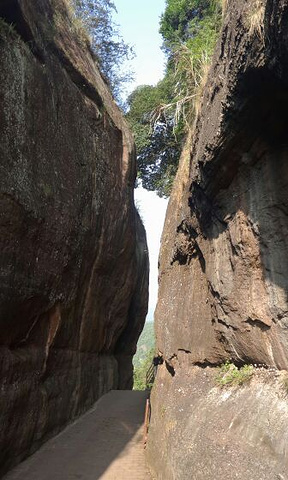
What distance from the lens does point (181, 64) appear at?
8242 mm

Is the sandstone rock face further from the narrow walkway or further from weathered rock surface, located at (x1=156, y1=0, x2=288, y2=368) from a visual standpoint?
weathered rock surface, located at (x1=156, y1=0, x2=288, y2=368)

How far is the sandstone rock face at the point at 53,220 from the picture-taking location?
779 cm

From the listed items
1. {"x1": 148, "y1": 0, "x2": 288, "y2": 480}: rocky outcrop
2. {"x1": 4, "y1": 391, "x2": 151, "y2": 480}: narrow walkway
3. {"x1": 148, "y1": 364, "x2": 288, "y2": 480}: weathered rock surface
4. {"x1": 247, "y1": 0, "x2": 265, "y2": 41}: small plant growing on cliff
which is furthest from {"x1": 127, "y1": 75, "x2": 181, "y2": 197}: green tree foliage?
{"x1": 247, "y1": 0, "x2": 265, "y2": 41}: small plant growing on cliff

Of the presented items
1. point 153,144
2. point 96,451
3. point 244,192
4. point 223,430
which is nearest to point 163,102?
point 153,144

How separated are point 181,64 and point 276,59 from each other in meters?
4.35

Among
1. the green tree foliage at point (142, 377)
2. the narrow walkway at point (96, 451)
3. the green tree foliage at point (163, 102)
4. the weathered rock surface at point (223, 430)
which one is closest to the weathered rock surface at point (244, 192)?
the weathered rock surface at point (223, 430)

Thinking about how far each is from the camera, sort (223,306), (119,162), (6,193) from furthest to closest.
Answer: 1. (119,162)
2. (6,193)
3. (223,306)

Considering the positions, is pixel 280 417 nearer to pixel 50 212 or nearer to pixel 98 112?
pixel 50 212

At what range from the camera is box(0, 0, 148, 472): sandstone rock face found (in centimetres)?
779

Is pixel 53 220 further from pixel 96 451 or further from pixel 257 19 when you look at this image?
pixel 257 19

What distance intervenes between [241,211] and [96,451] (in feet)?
22.2

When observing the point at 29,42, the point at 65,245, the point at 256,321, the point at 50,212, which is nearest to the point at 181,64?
the point at 29,42

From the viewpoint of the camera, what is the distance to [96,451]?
9.68m

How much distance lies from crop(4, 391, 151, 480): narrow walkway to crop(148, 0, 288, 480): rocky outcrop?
154 centimetres
